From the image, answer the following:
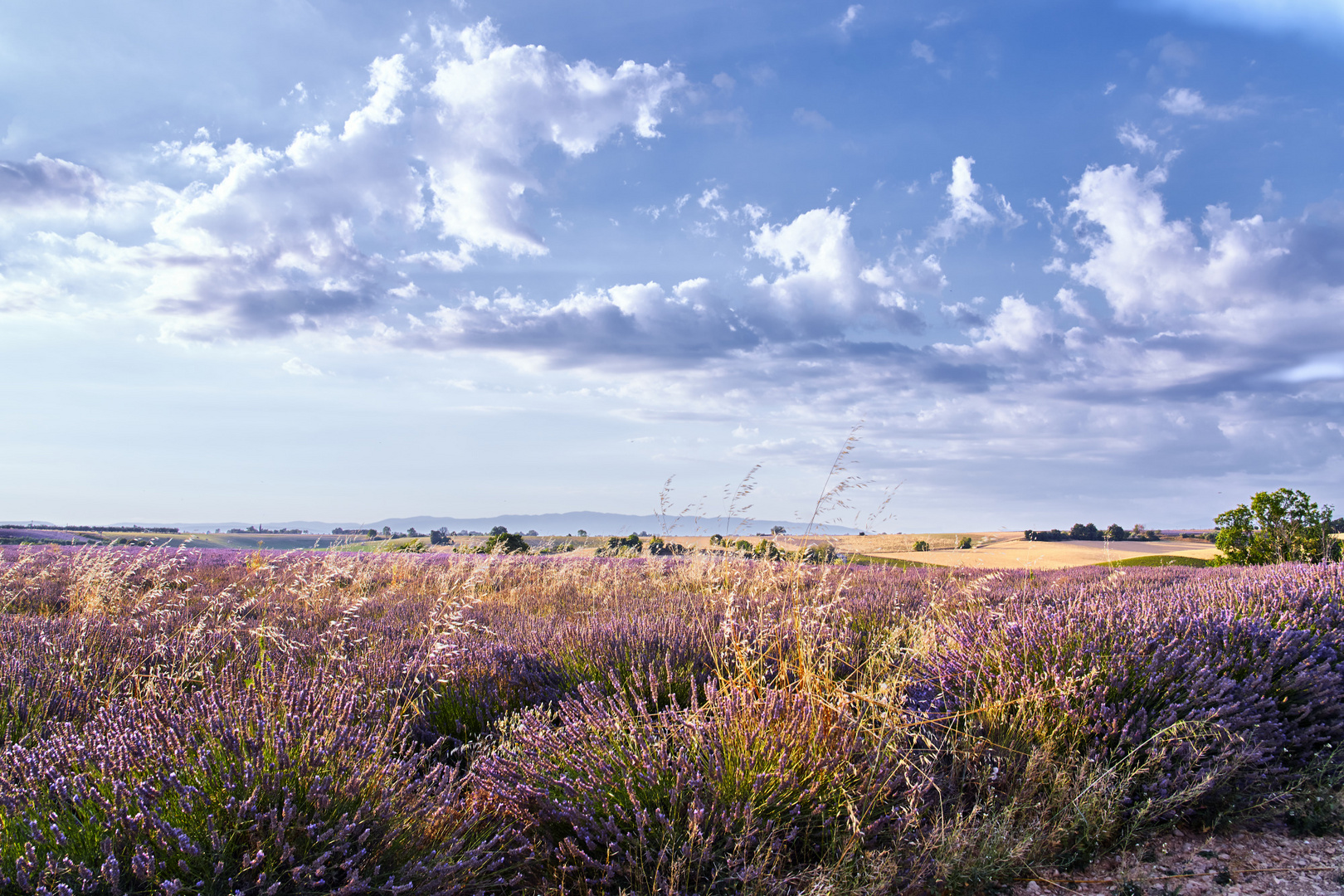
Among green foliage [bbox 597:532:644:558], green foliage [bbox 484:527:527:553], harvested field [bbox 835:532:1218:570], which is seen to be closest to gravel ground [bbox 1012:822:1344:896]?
harvested field [bbox 835:532:1218:570]

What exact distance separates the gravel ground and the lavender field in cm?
8

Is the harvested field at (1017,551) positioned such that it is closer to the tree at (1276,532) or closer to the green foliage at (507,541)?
the tree at (1276,532)

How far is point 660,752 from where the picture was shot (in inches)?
100

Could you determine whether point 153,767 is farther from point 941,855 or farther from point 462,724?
point 941,855

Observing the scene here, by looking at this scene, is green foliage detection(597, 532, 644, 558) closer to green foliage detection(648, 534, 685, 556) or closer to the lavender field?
green foliage detection(648, 534, 685, 556)

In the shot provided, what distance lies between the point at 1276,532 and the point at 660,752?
1409 centimetres

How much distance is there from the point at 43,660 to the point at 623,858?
4.17 meters

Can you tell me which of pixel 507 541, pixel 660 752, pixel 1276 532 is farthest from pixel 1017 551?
pixel 660 752

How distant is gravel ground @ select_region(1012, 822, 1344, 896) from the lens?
256cm

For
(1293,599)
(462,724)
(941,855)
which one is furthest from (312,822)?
(1293,599)

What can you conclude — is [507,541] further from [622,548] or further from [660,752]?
[660,752]

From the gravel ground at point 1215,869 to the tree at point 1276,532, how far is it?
35.9 ft

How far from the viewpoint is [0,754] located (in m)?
2.48

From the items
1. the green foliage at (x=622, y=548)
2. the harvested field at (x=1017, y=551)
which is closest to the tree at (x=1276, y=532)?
the harvested field at (x=1017, y=551)
